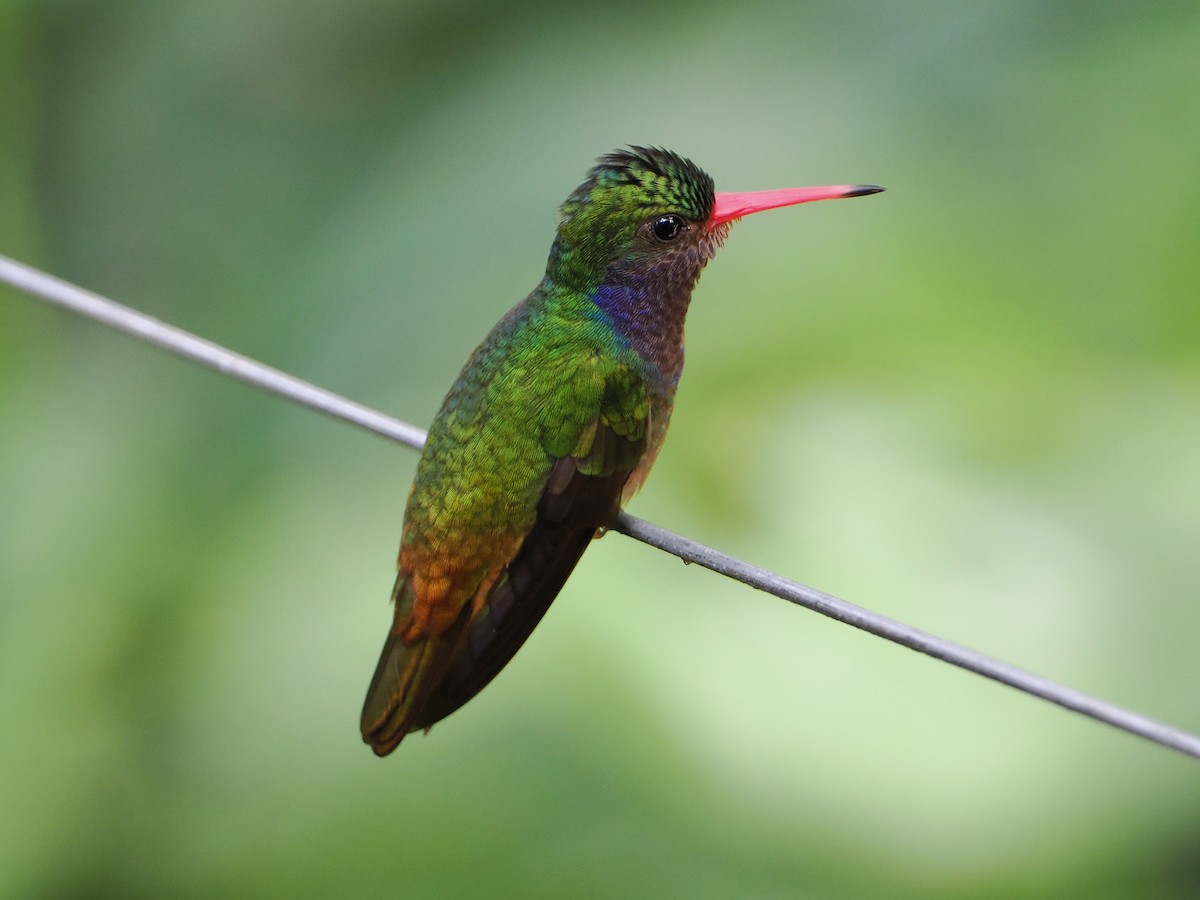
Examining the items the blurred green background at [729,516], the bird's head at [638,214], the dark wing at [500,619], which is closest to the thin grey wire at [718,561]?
the dark wing at [500,619]

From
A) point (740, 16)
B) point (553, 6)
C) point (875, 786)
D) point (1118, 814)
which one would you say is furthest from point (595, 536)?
point (553, 6)

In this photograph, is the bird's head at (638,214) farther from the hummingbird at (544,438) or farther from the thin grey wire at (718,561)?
the thin grey wire at (718,561)

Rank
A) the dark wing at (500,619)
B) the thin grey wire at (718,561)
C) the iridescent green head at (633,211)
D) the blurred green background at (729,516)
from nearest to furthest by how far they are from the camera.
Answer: the thin grey wire at (718,561), the dark wing at (500,619), the iridescent green head at (633,211), the blurred green background at (729,516)

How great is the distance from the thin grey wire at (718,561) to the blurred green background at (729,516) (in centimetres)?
61

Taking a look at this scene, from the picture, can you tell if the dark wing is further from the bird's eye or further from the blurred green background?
the blurred green background

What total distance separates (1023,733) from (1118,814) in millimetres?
156

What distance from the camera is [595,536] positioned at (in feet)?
4.22

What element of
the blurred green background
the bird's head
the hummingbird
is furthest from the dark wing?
the blurred green background

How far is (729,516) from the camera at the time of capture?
5.86 ft

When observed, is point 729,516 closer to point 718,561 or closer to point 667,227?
point 667,227

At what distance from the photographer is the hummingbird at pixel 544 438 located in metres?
1.18

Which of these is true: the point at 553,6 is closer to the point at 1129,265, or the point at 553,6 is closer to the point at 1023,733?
the point at 1129,265

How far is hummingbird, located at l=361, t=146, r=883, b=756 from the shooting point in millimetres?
1180

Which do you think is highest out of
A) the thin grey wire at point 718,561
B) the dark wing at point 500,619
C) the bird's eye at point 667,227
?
the bird's eye at point 667,227
